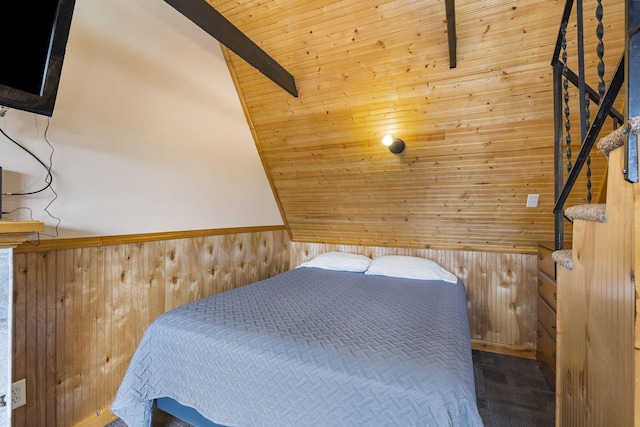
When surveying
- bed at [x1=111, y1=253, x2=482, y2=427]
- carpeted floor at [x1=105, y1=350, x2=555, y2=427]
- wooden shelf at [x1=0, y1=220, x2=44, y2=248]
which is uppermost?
wooden shelf at [x1=0, y1=220, x2=44, y2=248]

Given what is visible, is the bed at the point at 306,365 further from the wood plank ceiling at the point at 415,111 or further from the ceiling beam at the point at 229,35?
the ceiling beam at the point at 229,35

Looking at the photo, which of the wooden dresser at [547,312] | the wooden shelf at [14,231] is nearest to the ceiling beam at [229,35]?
the wooden shelf at [14,231]

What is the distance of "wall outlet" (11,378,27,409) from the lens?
4.35 ft

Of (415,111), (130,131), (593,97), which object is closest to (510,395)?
(593,97)

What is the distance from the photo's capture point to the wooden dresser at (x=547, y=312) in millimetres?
2002

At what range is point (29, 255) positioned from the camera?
138 cm

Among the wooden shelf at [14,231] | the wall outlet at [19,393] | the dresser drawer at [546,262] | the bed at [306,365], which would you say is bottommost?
the wall outlet at [19,393]

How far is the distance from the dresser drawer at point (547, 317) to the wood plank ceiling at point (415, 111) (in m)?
0.52

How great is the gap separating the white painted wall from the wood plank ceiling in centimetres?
40

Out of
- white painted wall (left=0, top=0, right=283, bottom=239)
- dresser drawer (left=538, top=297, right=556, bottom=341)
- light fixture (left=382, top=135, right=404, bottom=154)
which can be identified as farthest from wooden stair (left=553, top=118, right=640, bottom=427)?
white painted wall (left=0, top=0, right=283, bottom=239)

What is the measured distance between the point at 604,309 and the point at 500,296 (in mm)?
2187

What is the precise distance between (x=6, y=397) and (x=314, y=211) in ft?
8.54

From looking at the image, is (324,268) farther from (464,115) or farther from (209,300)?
(464,115)

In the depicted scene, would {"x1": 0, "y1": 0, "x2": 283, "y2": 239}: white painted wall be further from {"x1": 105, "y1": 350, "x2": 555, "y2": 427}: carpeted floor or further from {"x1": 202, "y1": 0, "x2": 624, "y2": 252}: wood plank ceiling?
{"x1": 105, "y1": 350, "x2": 555, "y2": 427}: carpeted floor
